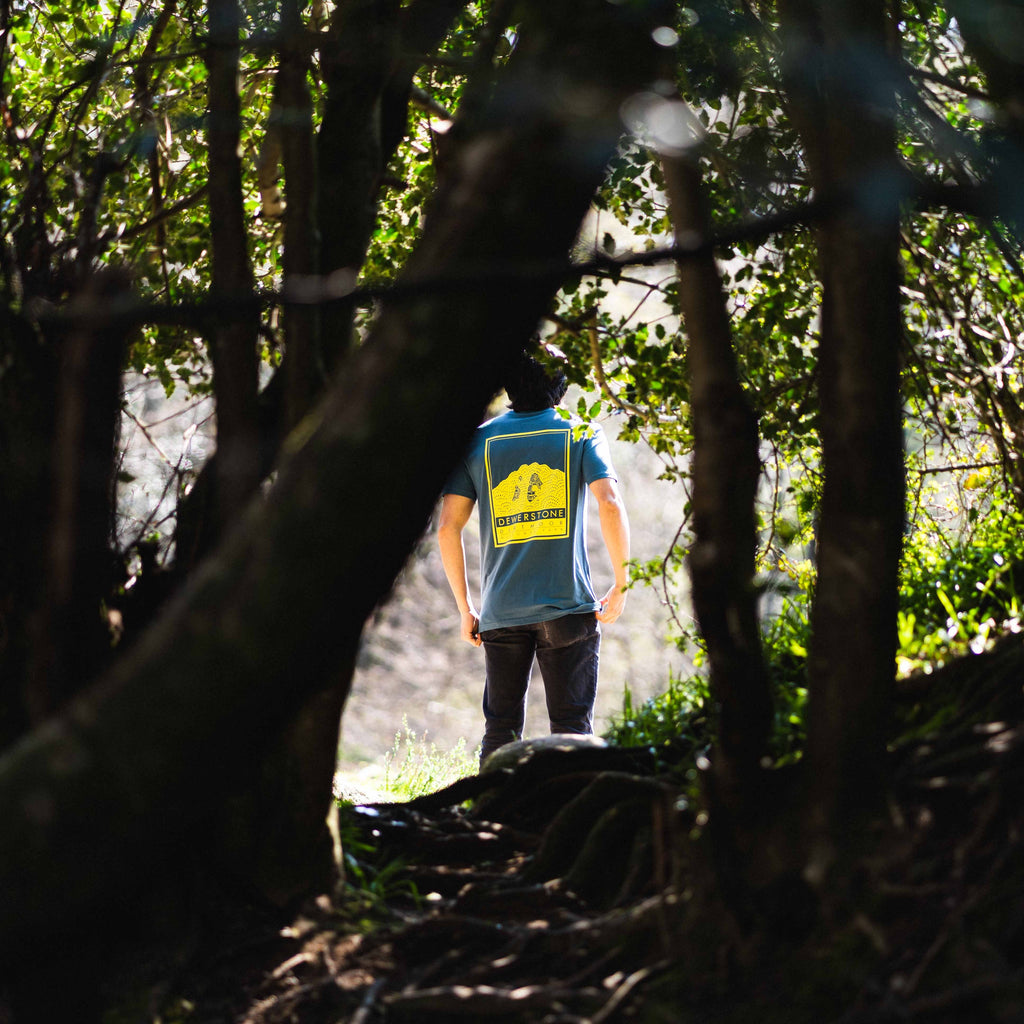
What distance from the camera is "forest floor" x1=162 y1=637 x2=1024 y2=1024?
6.48ft

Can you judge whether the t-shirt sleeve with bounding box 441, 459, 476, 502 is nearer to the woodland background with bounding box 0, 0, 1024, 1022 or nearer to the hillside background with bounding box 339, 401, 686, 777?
the woodland background with bounding box 0, 0, 1024, 1022

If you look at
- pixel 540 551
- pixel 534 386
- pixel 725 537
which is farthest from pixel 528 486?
pixel 725 537

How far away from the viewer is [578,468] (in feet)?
16.1

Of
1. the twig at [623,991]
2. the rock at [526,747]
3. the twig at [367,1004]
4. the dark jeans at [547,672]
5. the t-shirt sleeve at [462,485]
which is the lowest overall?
the twig at [367,1004]

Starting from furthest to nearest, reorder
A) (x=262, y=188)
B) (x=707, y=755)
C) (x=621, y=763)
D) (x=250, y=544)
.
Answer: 1. (x=262, y=188)
2. (x=621, y=763)
3. (x=707, y=755)
4. (x=250, y=544)

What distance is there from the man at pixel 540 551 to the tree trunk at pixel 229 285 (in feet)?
7.24

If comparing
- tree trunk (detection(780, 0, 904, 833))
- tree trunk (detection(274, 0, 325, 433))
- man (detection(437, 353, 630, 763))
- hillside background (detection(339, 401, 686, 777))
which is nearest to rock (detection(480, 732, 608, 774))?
man (detection(437, 353, 630, 763))

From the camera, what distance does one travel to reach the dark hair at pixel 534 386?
491cm

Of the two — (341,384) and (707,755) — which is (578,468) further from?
(341,384)

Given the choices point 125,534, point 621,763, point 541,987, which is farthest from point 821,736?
point 125,534

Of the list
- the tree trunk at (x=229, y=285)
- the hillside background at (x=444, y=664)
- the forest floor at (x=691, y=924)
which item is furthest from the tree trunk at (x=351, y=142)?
the hillside background at (x=444, y=664)

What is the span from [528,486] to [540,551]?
0.31m

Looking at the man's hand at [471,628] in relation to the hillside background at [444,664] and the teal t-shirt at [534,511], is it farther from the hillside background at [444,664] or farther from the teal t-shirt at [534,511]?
the hillside background at [444,664]

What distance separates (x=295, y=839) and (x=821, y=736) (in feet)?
4.46
